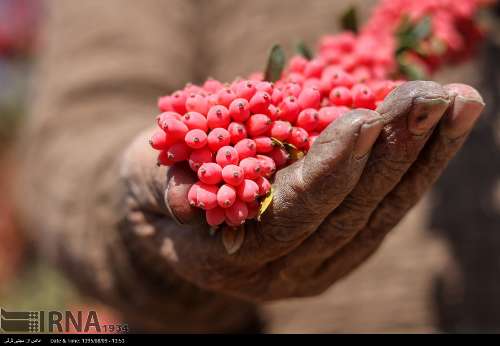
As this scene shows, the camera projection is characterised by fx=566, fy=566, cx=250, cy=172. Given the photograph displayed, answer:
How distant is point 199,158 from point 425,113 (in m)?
0.31

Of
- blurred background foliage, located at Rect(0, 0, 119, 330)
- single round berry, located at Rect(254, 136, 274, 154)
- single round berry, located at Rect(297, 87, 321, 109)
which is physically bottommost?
single round berry, located at Rect(254, 136, 274, 154)

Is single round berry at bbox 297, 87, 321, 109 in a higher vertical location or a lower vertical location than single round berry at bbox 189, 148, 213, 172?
higher

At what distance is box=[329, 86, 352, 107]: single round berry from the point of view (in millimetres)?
893

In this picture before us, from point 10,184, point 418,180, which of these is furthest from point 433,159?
point 10,184

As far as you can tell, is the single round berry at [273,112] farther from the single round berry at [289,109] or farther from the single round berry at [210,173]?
the single round berry at [210,173]

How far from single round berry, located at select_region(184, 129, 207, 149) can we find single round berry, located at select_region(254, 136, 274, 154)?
8 cm

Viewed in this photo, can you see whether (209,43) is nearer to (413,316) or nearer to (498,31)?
(498,31)

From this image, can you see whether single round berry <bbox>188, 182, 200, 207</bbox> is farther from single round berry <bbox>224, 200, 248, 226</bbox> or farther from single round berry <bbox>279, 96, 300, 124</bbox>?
single round berry <bbox>279, 96, 300, 124</bbox>

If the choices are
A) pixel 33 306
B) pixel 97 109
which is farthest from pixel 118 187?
pixel 33 306

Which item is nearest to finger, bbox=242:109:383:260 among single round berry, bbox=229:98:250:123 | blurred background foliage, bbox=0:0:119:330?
single round berry, bbox=229:98:250:123

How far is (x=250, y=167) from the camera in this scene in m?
0.79

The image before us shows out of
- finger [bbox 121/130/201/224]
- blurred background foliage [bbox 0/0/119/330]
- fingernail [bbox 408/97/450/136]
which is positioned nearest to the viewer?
fingernail [bbox 408/97/450/136]

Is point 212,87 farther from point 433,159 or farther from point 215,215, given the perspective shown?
point 433,159
